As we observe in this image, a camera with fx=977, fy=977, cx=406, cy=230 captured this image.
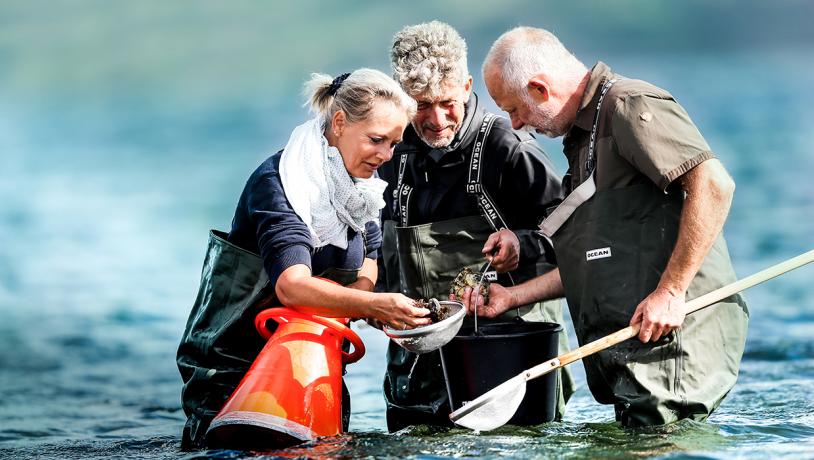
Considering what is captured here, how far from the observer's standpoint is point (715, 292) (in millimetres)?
3619

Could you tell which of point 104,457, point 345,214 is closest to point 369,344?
point 104,457

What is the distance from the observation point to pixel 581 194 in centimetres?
386

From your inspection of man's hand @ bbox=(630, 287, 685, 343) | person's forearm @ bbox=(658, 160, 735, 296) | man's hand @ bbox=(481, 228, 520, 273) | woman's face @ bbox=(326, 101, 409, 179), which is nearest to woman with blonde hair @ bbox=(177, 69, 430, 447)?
woman's face @ bbox=(326, 101, 409, 179)

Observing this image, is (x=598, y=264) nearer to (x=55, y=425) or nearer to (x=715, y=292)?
(x=715, y=292)

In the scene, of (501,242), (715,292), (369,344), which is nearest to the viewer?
(715,292)

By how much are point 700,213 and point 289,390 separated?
1.65 m

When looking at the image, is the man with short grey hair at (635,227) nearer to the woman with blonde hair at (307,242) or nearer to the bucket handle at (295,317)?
the woman with blonde hair at (307,242)

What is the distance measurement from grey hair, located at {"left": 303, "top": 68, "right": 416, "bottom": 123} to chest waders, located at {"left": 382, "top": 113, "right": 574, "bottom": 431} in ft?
2.22

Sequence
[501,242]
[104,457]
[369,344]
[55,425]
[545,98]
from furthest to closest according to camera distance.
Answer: [369,344] < [55,425] < [104,457] < [501,242] < [545,98]

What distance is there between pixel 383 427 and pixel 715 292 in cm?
297

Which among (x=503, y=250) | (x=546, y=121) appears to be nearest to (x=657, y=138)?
(x=546, y=121)

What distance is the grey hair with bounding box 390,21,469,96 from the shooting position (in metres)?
4.32

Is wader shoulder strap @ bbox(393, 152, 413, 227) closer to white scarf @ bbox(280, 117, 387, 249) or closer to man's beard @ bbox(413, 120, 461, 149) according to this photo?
man's beard @ bbox(413, 120, 461, 149)

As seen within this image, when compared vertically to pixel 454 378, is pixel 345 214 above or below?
above
